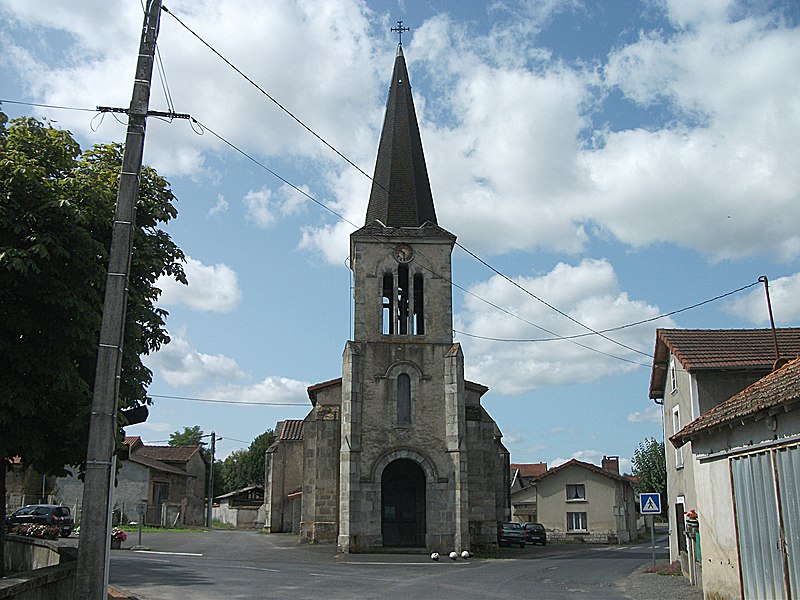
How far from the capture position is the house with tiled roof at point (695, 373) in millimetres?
21922

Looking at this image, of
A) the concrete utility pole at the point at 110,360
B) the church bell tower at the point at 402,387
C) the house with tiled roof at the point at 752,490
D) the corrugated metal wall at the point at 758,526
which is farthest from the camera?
the church bell tower at the point at 402,387

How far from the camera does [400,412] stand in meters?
33.1

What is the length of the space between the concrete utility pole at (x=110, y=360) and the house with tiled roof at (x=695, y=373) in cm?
1547

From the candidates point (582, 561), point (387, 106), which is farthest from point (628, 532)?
point (387, 106)

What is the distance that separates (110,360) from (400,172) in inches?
1134

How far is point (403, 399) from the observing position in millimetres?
33219

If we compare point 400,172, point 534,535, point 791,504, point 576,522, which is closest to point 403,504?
point 534,535

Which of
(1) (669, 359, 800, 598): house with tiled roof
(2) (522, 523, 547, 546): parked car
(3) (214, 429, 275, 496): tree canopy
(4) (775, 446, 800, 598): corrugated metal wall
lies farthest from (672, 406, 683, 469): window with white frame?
(3) (214, 429, 275, 496): tree canopy

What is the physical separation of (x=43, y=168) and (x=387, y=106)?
28.5m

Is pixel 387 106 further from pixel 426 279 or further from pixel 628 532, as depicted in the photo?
pixel 628 532

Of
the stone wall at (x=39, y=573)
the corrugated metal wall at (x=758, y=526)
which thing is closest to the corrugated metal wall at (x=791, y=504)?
the corrugated metal wall at (x=758, y=526)

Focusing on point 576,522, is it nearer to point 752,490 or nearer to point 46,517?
point 46,517

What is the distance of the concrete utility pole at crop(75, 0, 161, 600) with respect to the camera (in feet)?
27.2

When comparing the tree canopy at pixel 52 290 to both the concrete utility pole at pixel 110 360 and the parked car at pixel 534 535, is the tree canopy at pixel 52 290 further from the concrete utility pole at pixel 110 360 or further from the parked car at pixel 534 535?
the parked car at pixel 534 535
